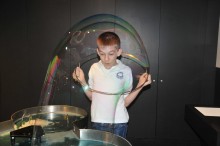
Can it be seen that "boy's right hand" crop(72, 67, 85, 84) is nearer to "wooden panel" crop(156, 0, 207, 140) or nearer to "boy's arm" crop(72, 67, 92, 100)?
"boy's arm" crop(72, 67, 92, 100)

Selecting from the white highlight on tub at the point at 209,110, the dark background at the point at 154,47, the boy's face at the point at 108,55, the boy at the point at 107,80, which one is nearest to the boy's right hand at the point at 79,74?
the boy at the point at 107,80

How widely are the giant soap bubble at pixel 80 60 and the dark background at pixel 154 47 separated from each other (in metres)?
1.50

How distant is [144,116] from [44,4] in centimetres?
189

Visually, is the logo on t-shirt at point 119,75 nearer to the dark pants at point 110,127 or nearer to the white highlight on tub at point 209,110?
the dark pants at point 110,127

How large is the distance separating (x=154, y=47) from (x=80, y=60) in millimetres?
1653

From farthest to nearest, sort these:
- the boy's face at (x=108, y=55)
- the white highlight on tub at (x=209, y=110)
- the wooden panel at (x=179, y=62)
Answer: the wooden panel at (x=179, y=62) < the white highlight on tub at (x=209, y=110) < the boy's face at (x=108, y=55)

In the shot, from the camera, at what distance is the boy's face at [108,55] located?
2.34 feet

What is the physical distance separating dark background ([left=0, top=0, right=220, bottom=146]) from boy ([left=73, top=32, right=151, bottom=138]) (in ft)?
5.13

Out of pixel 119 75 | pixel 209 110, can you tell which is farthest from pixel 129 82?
pixel 209 110

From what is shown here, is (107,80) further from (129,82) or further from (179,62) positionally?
(179,62)

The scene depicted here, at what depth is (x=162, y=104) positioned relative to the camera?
2.30 m

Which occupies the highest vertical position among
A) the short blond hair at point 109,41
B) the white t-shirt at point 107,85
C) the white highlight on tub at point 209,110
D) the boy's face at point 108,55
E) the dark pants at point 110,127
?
the short blond hair at point 109,41

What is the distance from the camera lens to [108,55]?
0.71 meters

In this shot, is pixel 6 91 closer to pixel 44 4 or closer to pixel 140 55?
pixel 44 4
